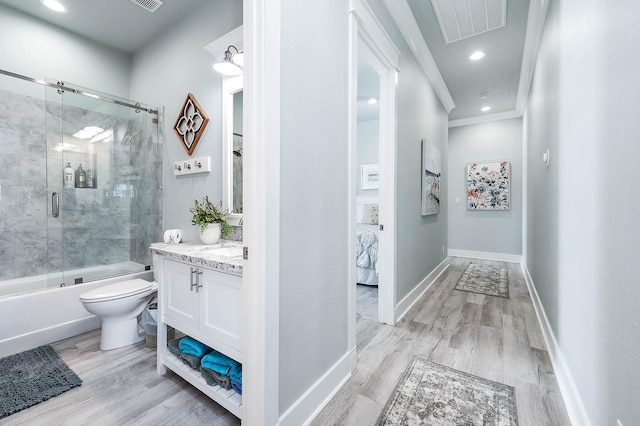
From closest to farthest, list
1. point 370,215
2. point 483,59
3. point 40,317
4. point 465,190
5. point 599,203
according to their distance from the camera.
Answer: point 599,203 < point 40,317 < point 483,59 < point 370,215 < point 465,190

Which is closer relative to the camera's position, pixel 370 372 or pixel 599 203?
pixel 599 203

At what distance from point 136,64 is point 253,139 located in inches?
120

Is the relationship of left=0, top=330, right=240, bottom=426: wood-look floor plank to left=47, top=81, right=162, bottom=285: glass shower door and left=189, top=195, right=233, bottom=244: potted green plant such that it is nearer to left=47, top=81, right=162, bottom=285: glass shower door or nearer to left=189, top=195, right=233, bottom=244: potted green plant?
left=189, top=195, right=233, bottom=244: potted green plant

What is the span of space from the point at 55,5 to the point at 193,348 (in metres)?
3.20

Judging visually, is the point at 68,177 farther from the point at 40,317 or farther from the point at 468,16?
the point at 468,16

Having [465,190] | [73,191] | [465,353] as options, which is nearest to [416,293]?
[465,353]

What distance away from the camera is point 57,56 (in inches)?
104

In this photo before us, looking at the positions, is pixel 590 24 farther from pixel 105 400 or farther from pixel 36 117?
pixel 36 117

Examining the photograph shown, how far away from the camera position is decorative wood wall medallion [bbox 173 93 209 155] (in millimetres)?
2260

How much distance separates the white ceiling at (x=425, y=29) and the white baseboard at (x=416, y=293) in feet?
8.55

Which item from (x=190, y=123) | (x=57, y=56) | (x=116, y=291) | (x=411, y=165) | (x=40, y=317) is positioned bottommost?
(x=40, y=317)

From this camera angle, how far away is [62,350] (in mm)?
1930

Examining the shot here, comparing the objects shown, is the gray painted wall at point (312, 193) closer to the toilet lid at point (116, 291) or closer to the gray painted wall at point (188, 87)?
the gray painted wall at point (188, 87)

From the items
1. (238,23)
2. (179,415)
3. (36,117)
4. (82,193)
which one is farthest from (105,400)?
(36,117)
